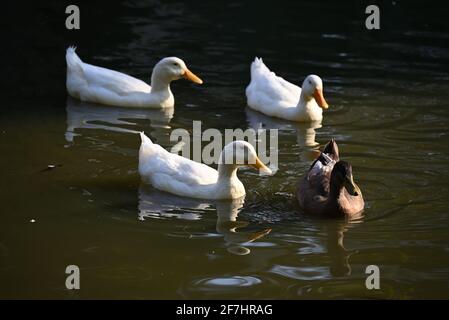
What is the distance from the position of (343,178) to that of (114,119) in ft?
12.9

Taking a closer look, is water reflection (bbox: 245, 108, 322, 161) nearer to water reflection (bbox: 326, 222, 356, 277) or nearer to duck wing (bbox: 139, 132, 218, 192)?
duck wing (bbox: 139, 132, 218, 192)

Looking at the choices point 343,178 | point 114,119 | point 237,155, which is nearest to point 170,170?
point 237,155

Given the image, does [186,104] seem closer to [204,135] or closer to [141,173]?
[204,135]

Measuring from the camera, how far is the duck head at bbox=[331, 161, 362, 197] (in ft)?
25.2

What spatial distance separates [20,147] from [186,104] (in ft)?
8.50

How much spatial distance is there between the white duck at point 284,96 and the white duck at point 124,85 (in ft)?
2.41

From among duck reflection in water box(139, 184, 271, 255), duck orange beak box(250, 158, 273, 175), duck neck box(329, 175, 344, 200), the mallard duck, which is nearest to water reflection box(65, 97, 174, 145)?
duck reflection in water box(139, 184, 271, 255)

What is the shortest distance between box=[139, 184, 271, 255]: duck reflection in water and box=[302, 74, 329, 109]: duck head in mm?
2799

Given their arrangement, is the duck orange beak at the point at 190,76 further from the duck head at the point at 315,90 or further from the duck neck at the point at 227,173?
the duck neck at the point at 227,173

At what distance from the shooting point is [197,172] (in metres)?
8.45

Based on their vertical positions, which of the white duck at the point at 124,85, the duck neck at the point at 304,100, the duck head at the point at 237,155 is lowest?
the duck head at the point at 237,155

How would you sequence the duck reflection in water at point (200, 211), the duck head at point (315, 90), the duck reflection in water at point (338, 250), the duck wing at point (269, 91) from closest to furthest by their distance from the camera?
the duck reflection in water at point (338, 250) < the duck reflection in water at point (200, 211) < the duck head at point (315, 90) < the duck wing at point (269, 91)

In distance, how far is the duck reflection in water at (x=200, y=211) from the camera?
746 centimetres

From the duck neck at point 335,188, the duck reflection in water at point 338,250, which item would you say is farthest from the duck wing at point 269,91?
the duck reflection in water at point 338,250
